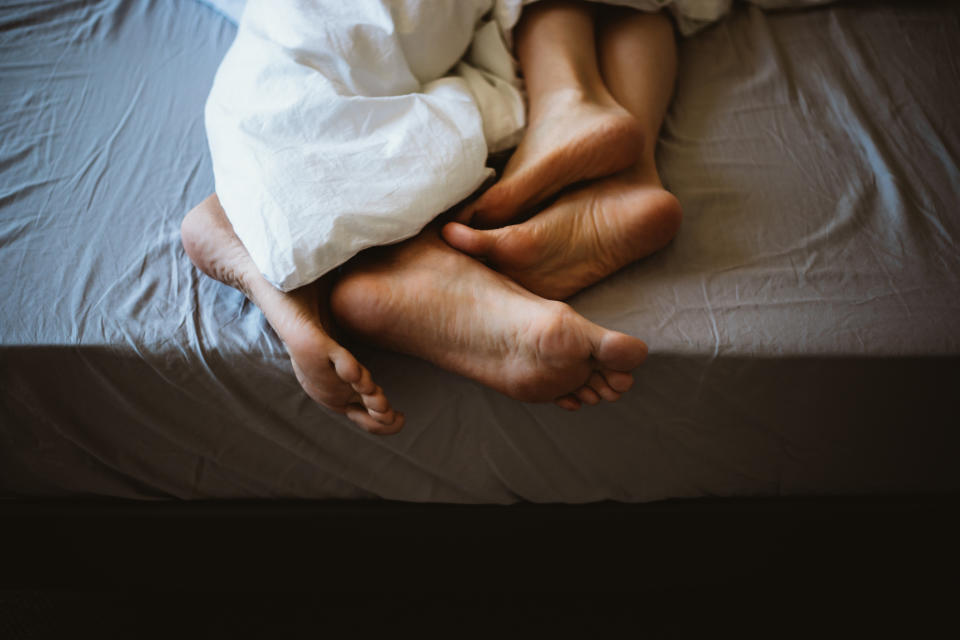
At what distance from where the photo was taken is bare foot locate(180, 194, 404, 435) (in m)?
0.56

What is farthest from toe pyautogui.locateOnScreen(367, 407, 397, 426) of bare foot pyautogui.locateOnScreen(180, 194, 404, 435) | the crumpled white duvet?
the crumpled white duvet

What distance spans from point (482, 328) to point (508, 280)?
81 millimetres

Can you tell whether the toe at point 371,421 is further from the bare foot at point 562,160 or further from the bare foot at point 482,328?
the bare foot at point 562,160

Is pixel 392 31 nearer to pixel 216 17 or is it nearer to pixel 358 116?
pixel 358 116

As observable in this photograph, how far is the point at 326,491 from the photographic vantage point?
72cm

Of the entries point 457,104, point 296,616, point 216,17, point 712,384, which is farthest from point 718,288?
point 216,17

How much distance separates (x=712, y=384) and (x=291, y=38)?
0.58 metres

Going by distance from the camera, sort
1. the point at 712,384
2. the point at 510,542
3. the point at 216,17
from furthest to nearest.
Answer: the point at 216,17 < the point at 510,542 < the point at 712,384

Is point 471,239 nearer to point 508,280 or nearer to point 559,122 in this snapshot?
point 508,280

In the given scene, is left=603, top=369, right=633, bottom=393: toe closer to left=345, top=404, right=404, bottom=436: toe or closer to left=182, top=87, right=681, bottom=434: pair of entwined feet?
left=182, top=87, right=681, bottom=434: pair of entwined feet

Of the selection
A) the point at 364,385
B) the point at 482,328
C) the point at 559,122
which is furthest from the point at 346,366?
the point at 559,122

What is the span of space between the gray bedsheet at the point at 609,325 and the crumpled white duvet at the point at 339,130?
124mm

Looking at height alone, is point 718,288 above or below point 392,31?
below

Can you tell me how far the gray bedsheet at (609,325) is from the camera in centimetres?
64
